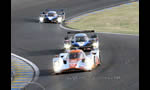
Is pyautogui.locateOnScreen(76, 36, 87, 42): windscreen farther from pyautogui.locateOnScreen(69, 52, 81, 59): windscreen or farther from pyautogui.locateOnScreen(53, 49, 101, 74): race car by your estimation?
pyautogui.locateOnScreen(69, 52, 81, 59): windscreen

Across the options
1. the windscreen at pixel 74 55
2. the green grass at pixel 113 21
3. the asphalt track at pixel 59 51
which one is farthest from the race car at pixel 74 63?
the green grass at pixel 113 21

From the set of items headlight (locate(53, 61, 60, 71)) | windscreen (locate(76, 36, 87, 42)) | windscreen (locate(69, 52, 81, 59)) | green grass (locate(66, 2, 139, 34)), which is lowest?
headlight (locate(53, 61, 60, 71))

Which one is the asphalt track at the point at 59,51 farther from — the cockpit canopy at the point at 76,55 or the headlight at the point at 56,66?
the cockpit canopy at the point at 76,55

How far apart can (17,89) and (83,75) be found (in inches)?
135

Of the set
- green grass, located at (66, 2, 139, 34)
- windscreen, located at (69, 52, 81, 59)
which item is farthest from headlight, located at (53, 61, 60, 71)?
green grass, located at (66, 2, 139, 34)

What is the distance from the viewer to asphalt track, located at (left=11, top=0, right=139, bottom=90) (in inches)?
616

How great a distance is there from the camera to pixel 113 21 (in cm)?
3653

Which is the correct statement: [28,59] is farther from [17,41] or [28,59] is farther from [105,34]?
[105,34]

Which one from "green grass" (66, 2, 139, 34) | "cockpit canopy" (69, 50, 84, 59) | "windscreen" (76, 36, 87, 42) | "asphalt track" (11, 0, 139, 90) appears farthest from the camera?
"green grass" (66, 2, 139, 34)

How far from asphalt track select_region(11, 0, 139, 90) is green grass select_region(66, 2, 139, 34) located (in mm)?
2464

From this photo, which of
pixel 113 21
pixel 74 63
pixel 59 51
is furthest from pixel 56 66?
pixel 113 21

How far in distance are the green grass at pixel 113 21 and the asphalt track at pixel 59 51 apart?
8.08 feet

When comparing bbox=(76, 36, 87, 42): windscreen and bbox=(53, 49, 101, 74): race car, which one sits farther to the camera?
bbox=(76, 36, 87, 42): windscreen

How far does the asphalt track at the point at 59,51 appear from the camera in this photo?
15.6 metres
